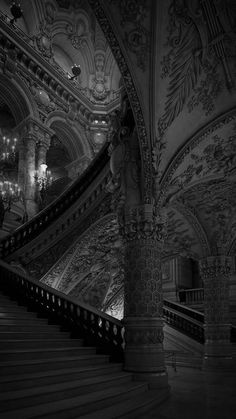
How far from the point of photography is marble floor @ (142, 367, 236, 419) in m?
4.66

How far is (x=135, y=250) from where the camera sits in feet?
23.1

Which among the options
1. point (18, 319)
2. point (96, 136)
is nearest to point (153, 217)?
point (18, 319)

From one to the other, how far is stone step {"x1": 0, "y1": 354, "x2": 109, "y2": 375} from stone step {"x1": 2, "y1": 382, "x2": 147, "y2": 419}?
742mm

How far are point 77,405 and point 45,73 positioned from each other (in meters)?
15.1

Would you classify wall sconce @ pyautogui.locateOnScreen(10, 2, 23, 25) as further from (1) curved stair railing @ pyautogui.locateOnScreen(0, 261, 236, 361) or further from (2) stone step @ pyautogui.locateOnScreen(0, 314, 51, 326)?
(2) stone step @ pyautogui.locateOnScreen(0, 314, 51, 326)

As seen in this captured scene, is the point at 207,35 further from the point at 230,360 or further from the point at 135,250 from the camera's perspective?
the point at 230,360

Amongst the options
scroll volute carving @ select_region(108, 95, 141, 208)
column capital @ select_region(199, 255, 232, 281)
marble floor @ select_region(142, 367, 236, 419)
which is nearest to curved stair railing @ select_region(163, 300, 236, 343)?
column capital @ select_region(199, 255, 232, 281)

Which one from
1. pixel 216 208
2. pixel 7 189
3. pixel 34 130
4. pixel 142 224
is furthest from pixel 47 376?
pixel 34 130

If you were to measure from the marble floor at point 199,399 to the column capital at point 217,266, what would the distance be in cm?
345

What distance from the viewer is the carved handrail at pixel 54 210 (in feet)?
31.3

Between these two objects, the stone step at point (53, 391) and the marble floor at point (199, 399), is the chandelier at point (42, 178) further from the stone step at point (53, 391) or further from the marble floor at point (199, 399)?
the stone step at point (53, 391)

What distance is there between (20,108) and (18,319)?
36.5 feet

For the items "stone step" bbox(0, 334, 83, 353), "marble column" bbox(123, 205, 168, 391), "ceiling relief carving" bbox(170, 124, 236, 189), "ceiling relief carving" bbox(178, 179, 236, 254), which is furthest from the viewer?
"ceiling relief carving" bbox(178, 179, 236, 254)

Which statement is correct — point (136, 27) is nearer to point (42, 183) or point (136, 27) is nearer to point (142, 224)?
point (142, 224)
